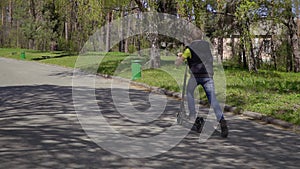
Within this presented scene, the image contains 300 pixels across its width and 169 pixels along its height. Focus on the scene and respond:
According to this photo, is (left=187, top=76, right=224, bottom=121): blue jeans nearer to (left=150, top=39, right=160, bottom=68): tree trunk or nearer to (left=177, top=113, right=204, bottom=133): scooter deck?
(left=177, top=113, right=204, bottom=133): scooter deck

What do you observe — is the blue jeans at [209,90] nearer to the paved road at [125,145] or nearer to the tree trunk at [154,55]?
the paved road at [125,145]

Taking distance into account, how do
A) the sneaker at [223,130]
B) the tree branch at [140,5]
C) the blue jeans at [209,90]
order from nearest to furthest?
the sneaker at [223,130] < the blue jeans at [209,90] < the tree branch at [140,5]

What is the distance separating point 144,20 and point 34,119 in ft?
52.7

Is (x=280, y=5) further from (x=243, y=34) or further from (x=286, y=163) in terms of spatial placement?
(x=286, y=163)

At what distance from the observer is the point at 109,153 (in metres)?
5.93

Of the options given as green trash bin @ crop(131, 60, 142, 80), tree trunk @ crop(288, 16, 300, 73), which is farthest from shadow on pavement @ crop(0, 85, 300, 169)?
tree trunk @ crop(288, 16, 300, 73)

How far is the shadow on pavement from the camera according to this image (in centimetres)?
550

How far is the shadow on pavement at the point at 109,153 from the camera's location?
550 centimetres

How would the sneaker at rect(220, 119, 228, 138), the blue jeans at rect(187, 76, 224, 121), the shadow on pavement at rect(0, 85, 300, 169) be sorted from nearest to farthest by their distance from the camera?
the shadow on pavement at rect(0, 85, 300, 169), the sneaker at rect(220, 119, 228, 138), the blue jeans at rect(187, 76, 224, 121)

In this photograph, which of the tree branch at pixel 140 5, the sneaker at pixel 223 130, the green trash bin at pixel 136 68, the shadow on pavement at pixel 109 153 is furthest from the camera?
the tree branch at pixel 140 5

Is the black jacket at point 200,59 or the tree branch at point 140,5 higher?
the tree branch at point 140,5

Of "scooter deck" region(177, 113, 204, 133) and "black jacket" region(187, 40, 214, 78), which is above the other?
"black jacket" region(187, 40, 214, 78)

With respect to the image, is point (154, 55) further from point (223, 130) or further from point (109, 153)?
point (109, 153)

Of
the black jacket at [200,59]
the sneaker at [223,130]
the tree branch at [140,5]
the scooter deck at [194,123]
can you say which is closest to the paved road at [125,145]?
the sneaker at [223,130]
